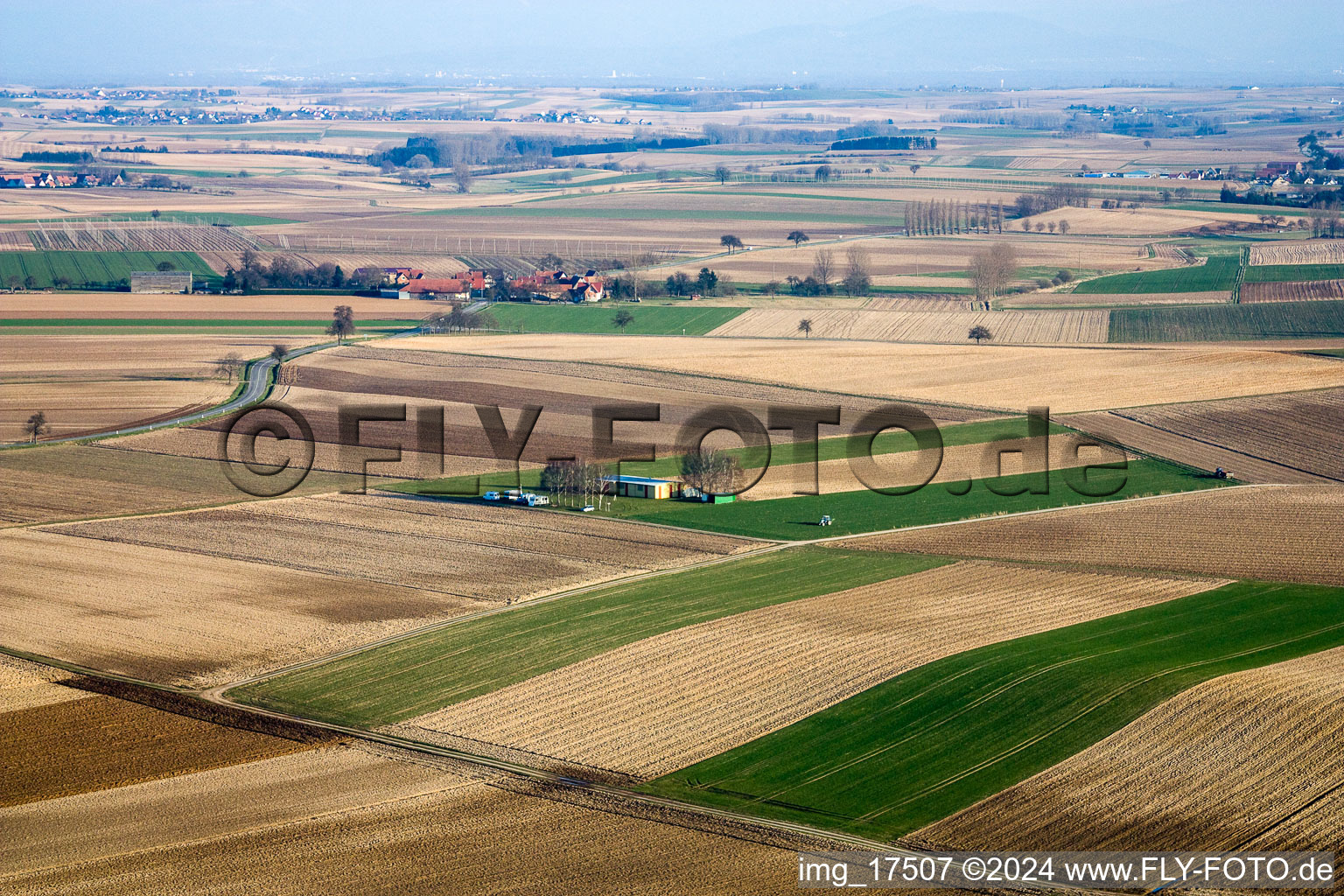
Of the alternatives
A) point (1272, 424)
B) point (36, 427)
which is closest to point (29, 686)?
point (36, 427)

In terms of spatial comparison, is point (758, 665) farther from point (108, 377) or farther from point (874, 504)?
point (108, 377)

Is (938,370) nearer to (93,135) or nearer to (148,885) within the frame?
(148,885)

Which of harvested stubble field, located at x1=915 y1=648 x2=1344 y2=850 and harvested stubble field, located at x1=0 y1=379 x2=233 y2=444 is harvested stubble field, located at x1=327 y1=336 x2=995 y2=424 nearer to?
harvested stubble field, located at x1=0 y1=379 x2=233 y2=444

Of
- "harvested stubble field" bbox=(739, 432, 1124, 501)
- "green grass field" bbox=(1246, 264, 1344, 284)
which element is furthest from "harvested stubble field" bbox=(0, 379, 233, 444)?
"green grass field" bbox=(1246, 264, 1344, 284)

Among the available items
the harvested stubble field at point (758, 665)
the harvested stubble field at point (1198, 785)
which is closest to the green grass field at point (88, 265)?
the harvested stubble field at point (758, 665)

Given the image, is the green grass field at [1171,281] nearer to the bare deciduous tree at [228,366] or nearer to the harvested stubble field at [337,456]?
the bare deciduous tree at [228,366]

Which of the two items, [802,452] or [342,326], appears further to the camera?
[342,326]
